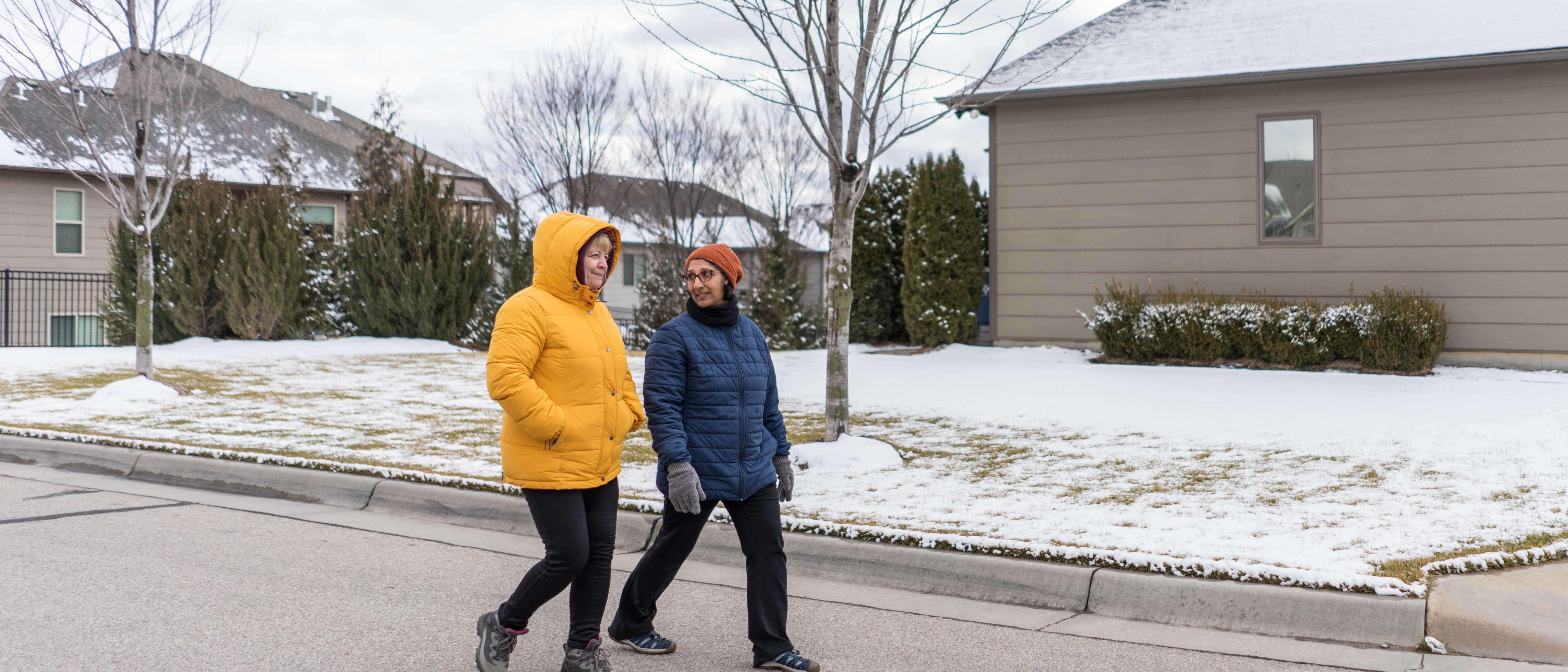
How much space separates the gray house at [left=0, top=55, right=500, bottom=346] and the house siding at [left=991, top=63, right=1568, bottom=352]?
11.1 meters

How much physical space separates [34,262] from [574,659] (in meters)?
25.8

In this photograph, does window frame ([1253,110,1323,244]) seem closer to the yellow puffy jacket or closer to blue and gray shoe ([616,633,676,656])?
blue and gray shoe ([616,633,676,656])

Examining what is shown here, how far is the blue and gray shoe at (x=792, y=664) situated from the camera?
4082 millimetres

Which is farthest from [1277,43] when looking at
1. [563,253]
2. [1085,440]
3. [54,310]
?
[54,310]

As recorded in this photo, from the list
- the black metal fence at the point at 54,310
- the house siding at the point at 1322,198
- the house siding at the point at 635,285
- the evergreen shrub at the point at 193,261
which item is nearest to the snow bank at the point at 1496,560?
the house siding at the point at 1322,198

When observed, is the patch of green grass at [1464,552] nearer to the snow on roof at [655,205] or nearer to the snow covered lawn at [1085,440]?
the snow covered lawn at [1085,440]

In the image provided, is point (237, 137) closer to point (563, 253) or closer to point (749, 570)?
point (563, 253)

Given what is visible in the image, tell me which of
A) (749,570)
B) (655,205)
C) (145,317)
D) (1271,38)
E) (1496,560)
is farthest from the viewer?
(655,205)

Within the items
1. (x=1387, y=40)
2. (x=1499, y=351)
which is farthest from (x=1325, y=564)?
(x=1387, y=40)

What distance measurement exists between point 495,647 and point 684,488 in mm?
859

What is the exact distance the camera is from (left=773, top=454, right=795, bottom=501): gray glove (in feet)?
14.3

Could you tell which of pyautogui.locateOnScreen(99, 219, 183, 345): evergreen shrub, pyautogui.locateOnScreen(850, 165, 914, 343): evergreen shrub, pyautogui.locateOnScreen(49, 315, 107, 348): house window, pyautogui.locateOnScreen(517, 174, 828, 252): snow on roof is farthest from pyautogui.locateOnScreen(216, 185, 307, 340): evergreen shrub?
pyautogui.locateOnScreen(850, 165, 914, 343): evergreen shrub

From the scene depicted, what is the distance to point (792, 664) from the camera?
4.09 meters

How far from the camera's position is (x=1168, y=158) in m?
14.4
